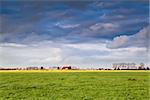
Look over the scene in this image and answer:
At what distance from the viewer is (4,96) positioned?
24.2m

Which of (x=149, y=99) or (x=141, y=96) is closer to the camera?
(x=149, y=99)

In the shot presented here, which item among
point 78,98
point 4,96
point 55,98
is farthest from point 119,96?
point 4,96

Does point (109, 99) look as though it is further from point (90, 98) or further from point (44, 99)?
point (44, 99)

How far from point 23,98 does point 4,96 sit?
178 centimetres

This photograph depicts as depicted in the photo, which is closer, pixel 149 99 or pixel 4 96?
pixel 149 99

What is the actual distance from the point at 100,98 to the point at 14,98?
6.33 metres

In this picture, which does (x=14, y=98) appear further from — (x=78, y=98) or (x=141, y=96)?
(x=141, y=96)

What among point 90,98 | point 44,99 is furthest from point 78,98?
point 44,99

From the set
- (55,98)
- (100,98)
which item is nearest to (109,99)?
(100,98)

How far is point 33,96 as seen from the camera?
24.0 meters

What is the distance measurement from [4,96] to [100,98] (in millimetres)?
7447

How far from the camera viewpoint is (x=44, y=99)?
2214cm

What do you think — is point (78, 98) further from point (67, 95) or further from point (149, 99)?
point (149, 99)

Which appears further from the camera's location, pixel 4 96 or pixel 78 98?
pixel 4 96
